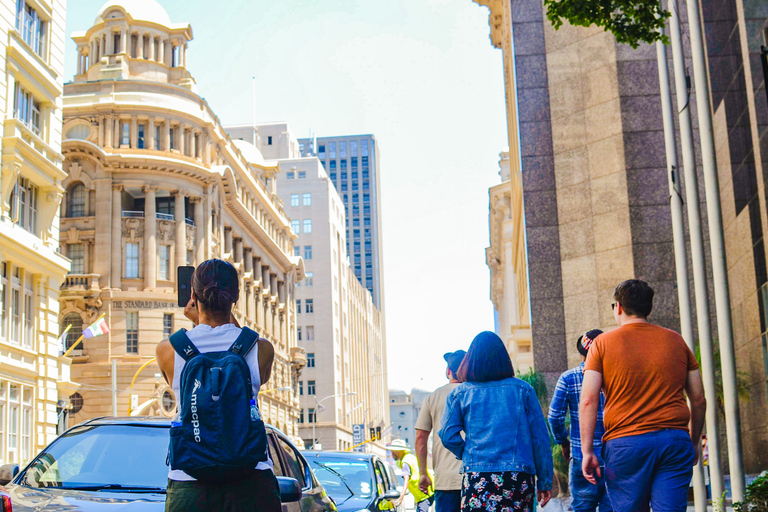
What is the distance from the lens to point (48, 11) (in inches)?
1325

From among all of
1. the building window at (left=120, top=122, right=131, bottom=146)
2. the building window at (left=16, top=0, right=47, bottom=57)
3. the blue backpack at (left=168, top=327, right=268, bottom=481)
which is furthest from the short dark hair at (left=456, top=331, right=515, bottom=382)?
the building window at (left=120, top=122, right=131, bottom=146)

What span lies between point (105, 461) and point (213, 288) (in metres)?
2.40

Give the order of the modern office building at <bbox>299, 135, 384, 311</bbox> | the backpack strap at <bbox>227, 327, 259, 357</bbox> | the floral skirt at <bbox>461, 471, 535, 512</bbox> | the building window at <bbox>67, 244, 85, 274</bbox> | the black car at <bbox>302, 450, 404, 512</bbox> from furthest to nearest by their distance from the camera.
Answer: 1. the modern office building at <bbox>299, 135, 384, 311</bbox>
2. the building window at <bbox>67, 244, 85, 274</bbox>
3. the black car at <bbox>302, 450, 404, 512</bbox>
4. the floral skirt at <bbox>461, 471, 535, 512</bbox>
5. the backpack strap at <bbox>227, 327, 259, 357</bbox>

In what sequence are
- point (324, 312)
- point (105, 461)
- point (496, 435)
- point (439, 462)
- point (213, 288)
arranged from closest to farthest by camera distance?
point (213, 288) < point (496, 435) < point (105, 461) < point (439, 462) < point (324, 312)

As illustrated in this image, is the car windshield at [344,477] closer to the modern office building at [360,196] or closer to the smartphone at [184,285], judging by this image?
the smartphone at [184,285]

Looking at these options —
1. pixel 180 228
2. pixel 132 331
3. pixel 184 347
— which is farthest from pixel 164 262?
pixel 184 347

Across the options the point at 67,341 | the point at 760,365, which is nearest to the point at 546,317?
the point at 760,365

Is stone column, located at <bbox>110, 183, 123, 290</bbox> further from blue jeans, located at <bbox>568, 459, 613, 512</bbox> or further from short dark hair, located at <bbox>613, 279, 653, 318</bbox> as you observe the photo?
short dark hair, located at <bbox>613, 279, 653, 318</bbox>

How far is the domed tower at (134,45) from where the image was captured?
60094mm

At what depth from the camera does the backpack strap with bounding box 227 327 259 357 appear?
412 centimetres

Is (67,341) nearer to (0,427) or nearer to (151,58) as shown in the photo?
(151,58)

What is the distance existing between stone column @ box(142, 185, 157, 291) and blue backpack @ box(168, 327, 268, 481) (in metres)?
52.3

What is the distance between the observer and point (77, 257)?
180 ft

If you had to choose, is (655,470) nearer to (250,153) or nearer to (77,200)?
(77,200)
